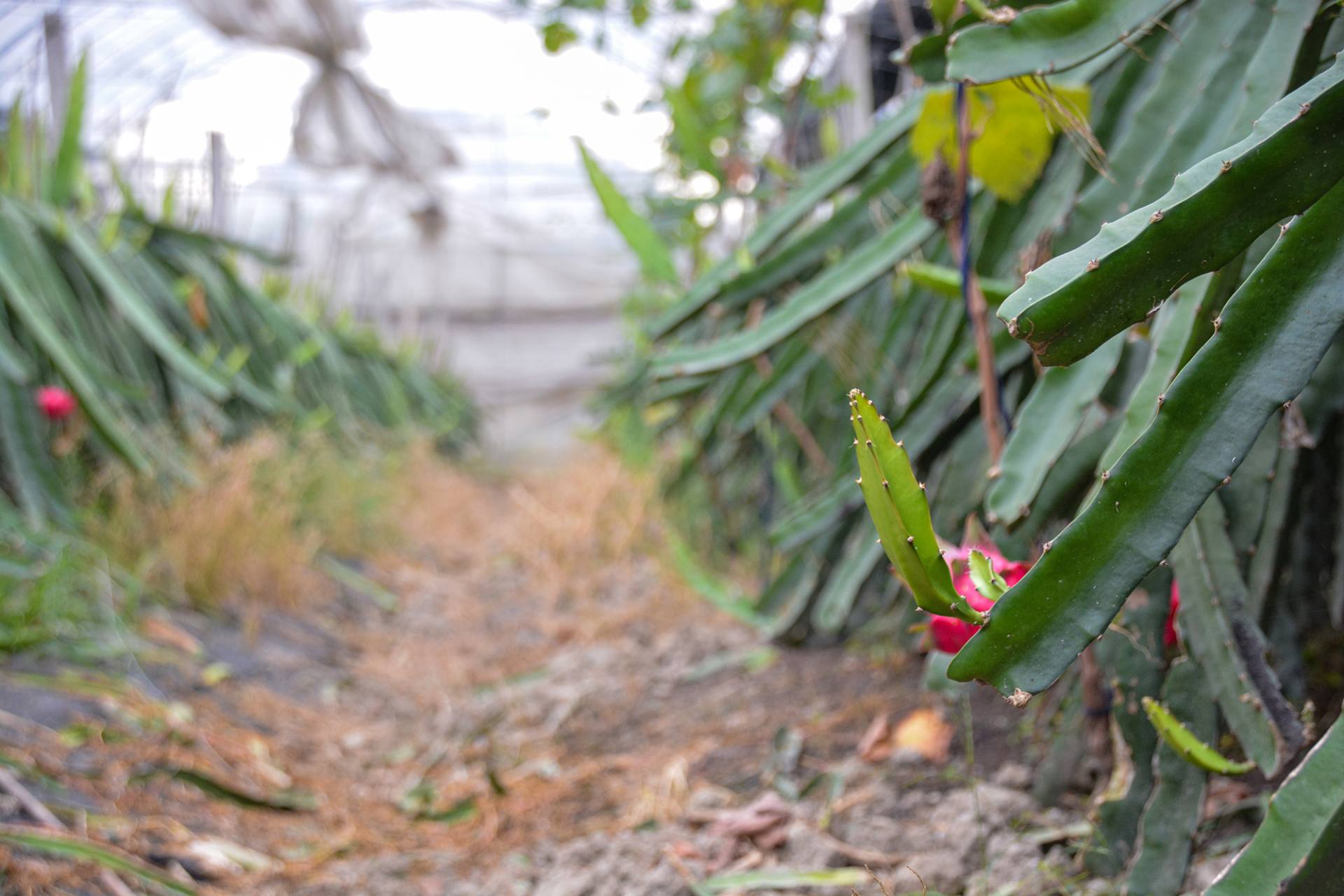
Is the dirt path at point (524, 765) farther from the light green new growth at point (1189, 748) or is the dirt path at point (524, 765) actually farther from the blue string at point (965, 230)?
the blue string at point (965, 230)

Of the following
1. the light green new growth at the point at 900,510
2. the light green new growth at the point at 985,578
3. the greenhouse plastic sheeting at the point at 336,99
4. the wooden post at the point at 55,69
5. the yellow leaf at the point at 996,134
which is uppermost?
the yellow leaf at the point at 996,134

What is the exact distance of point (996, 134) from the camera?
3.73 ft

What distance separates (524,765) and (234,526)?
1280 mm

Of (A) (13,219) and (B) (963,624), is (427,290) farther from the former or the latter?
(B) (963,624)

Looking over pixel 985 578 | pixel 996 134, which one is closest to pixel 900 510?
pixel 985 578

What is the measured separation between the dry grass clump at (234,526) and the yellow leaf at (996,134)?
1.99 metres

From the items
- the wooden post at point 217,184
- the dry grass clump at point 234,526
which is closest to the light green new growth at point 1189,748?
the dry grass clump at point 234,526

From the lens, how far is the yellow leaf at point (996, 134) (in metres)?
1.07

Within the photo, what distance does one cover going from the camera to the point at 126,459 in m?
2.31

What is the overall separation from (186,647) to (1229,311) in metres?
2.11

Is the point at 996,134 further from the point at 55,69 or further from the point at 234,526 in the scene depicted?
the point at 55,69

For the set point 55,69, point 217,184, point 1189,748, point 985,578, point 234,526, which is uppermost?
point 985,578

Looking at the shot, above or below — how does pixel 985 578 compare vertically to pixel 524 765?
above

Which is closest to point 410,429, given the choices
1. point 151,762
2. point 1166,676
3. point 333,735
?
point 333,735
